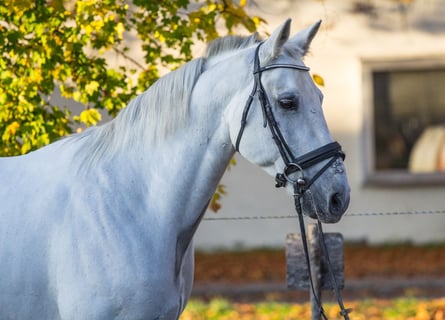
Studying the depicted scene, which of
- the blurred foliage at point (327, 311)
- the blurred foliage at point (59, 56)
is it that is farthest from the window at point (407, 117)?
the blurred foliage at point (59, 56)

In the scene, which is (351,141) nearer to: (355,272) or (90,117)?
(355,272)

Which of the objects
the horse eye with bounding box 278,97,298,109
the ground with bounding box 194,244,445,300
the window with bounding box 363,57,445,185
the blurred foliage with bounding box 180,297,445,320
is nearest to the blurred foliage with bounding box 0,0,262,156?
the horse eye with bounding box 278,97,298,109

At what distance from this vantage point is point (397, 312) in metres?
8.12

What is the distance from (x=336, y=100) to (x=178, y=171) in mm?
8626

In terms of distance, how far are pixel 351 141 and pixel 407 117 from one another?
0.92 meters

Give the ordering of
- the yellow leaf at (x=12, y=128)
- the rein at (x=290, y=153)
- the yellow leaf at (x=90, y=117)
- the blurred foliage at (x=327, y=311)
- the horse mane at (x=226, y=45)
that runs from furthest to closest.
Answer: the blurred foliage at (x=327, y=311) → the yellow leaf at (x=90, y=117) → the yellow leaf at (x=12, y=128) → the horse mane at (x=226, y=45) → the rein at (x=290, y=153)

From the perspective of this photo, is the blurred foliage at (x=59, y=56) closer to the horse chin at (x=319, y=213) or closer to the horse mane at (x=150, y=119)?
the horse mane at (x=150, y=119)

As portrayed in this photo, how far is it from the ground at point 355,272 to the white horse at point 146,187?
5957 mm

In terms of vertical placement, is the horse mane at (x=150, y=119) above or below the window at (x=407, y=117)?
above

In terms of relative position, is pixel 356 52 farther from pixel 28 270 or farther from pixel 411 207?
pixel 28 270

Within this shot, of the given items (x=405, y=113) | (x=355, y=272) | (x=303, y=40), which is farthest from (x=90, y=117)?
(x=405, y=113)

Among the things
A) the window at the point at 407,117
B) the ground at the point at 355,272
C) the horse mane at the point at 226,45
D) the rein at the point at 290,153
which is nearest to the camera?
Answer: the rein at the point at 290,153

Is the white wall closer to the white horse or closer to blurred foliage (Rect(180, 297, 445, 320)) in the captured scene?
blurred foliage (Rect(180, 297, 445, 320))

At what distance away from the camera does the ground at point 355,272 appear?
10.2 meters
